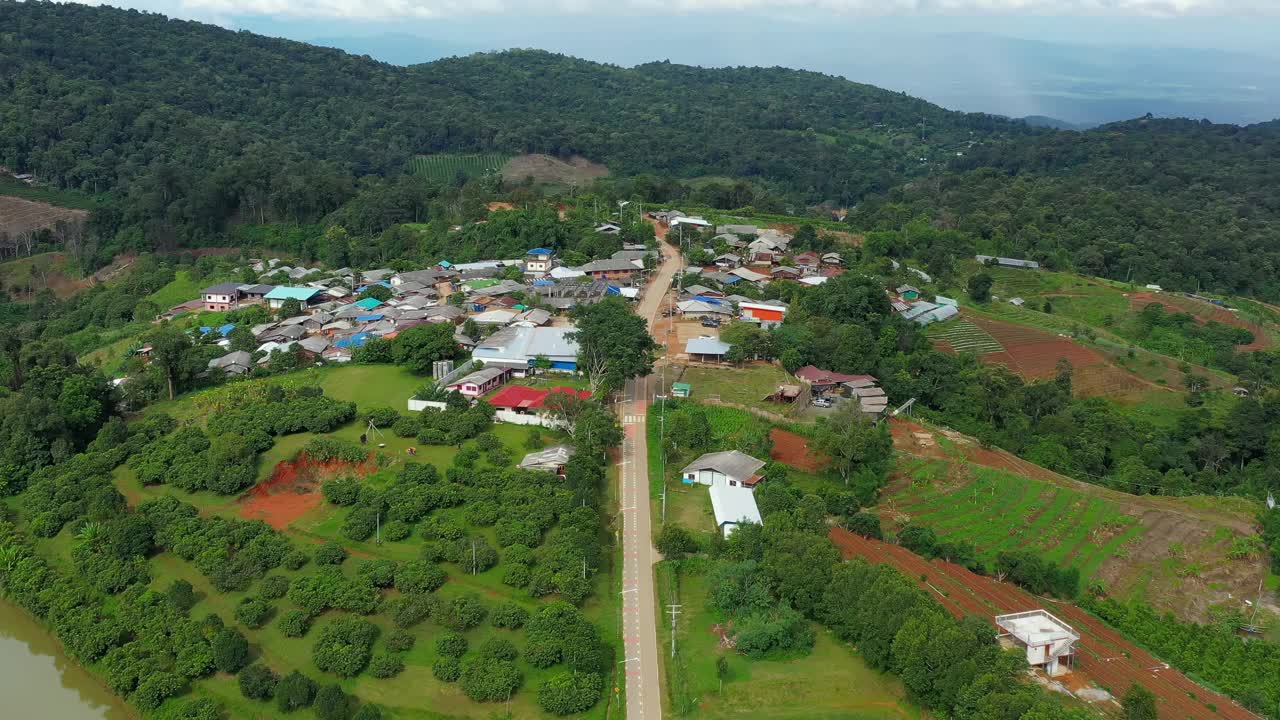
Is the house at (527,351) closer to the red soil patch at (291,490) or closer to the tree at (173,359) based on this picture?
the red soil patch at (291,490)

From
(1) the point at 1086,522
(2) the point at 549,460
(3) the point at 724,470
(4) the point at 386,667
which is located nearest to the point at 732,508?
(3) the point at 724,470

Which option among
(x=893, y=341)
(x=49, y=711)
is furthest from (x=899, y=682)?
Result: (x=893, y=341)

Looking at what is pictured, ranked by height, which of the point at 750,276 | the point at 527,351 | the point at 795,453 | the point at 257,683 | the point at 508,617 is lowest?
the point at 257,683

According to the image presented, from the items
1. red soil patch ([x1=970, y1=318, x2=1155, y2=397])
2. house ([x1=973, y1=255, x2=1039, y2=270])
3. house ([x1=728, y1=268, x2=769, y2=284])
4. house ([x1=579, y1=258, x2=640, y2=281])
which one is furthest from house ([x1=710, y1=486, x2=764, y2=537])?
house ([x1=973, y1=255, x2=1039, y2=270])

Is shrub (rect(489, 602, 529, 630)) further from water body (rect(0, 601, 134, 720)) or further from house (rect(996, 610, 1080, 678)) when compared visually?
house (rect(996, 610, 1080, 678))

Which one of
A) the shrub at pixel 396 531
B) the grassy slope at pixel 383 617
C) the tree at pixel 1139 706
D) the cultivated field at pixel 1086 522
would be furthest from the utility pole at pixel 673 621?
the tree at pixel 1139 706

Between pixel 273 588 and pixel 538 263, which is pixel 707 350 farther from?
pixel 273 588

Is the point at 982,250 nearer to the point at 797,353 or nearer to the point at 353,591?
the point at 797,353
